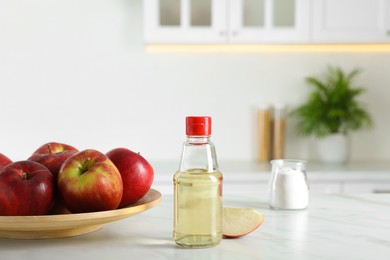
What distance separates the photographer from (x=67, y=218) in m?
1.04

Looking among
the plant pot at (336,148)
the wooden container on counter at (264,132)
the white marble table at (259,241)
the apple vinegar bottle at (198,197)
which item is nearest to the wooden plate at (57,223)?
the white marble table at (259,241)

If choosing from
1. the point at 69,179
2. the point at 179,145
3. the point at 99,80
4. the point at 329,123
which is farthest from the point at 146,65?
the point at 69,179

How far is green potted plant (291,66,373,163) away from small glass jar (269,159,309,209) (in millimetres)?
1854

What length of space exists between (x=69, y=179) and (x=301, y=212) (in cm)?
61

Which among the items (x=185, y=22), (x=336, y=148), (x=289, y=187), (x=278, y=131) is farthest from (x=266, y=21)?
(x=289, y=187)

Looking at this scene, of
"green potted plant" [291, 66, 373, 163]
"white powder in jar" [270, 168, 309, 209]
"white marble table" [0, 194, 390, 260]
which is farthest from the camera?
"green potted plant" [291, 66, 373, 163]

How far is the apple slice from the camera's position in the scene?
45.1 inches

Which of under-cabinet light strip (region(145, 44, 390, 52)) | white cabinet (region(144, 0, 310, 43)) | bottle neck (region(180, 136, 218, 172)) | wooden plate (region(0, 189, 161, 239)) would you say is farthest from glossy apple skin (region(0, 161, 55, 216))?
under-cabinet light strip (region(145, 44, 390, 52))

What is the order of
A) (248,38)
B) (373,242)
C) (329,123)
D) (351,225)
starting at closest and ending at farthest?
A: (373,242) → (351,225) → (248,38) → (329,123)

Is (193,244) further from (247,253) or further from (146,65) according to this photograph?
(146,65)

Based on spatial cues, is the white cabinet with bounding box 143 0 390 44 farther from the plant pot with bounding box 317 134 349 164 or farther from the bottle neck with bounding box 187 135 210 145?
the bottle neck with bounding box 187 135 210 145

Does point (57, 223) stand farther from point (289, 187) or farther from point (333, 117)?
point (333, 117)

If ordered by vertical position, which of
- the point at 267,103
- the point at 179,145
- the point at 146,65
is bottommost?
the point at 179,145

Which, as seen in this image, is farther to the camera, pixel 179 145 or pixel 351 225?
pixel 179 145
